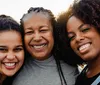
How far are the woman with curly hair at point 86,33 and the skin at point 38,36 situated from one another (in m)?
0.36

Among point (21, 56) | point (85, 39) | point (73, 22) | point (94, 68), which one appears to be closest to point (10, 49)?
point (21, 56)

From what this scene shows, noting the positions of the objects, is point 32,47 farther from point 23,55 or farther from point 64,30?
point 64,30

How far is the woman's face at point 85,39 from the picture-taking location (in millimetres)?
3805

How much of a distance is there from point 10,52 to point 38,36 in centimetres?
46

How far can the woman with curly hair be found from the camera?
3.82 meters

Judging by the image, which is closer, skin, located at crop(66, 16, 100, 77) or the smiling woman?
skin, located at crop(66, 16, 100, 77)

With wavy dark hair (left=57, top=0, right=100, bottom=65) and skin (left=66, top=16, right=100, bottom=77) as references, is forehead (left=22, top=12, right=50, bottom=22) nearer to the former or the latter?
wavy dark hair (left=57, top=0, right=100, bottom=65)

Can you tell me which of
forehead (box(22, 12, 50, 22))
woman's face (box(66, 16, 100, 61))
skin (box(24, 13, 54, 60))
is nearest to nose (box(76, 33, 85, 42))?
woman's face (box(66, 16, 100, 61))

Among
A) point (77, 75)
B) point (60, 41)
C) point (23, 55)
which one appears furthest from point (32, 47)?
point (77, 75)

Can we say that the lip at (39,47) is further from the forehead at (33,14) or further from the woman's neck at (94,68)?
the woman's neck at (94,68)

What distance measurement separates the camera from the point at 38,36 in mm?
4332

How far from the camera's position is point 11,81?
4.47 m

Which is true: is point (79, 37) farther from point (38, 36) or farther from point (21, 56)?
point (21, 56)

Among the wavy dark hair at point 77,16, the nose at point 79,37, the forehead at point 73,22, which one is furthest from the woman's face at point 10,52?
the nose at point 79,37
